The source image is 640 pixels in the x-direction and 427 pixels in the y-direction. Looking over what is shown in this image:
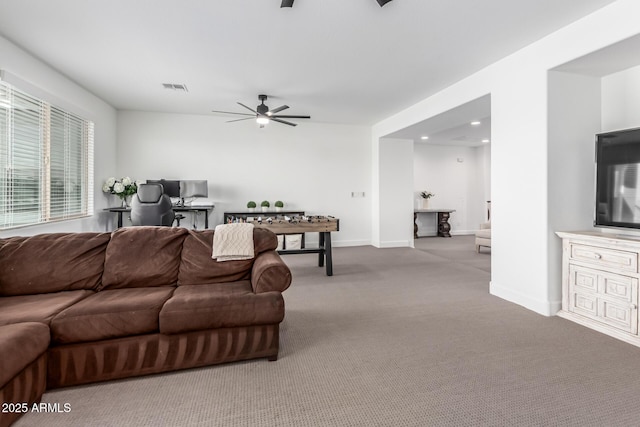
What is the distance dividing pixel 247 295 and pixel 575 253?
291cm

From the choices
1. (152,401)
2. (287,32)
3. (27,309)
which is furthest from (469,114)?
(27,309)

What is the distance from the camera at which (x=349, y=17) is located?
2.75 metres

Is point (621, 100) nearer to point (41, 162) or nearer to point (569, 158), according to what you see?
point (569, 158)

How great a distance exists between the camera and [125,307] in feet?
6.51

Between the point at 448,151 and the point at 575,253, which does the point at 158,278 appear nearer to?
the point at 575,253

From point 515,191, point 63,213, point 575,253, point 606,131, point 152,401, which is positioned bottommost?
point 152,401

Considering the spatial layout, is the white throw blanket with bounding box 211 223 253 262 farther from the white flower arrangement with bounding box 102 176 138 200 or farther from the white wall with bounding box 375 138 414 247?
the white wall with bounding box 375 138 414 247

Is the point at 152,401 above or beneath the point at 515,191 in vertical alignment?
beneath

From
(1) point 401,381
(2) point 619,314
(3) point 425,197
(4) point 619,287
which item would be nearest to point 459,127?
(3) point 425,197

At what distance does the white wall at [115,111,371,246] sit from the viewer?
6.12 meters

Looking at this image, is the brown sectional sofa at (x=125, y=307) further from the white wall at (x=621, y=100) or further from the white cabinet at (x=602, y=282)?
the white wall at (x=621, y=100)

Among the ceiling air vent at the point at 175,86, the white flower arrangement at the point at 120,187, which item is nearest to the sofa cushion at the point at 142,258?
the ceiling air vent at the point at 175,86

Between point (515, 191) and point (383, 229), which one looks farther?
point (383, 229)

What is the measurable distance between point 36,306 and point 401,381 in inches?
92.8
